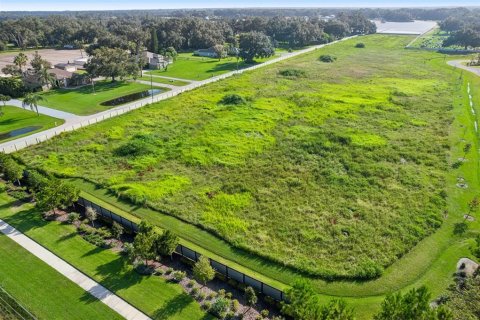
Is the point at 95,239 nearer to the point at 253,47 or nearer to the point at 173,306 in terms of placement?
the point at 173,306

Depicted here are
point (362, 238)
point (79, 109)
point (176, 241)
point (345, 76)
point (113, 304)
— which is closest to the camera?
point (113, 304)

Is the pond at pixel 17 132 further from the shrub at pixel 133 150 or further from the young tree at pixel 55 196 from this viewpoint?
the young tree at pixel 55 196

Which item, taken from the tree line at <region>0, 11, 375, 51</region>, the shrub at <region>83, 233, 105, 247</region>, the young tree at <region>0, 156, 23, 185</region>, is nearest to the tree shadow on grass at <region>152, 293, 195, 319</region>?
the shrub at <region>83, 233, 105, 247</region>

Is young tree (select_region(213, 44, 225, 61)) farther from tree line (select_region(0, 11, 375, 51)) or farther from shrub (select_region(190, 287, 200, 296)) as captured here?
shrub (select_region(190, 287, 200, 296))

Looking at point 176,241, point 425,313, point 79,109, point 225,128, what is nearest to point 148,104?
point 79,109

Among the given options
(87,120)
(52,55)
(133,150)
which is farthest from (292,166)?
(52,55)

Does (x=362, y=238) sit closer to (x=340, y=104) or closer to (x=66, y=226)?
(x=66, y=226)

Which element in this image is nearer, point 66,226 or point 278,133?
point 66,226
